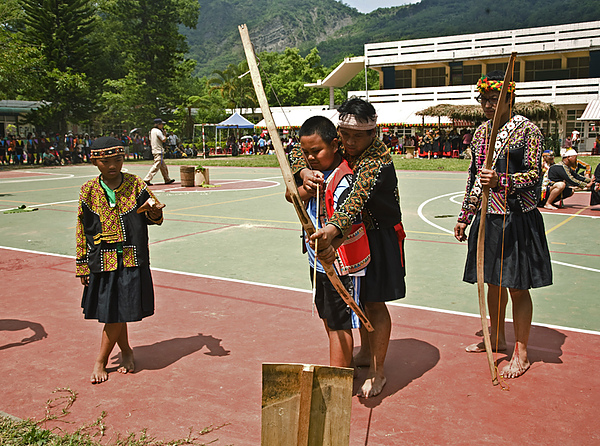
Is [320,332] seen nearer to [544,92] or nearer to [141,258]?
[141,258]

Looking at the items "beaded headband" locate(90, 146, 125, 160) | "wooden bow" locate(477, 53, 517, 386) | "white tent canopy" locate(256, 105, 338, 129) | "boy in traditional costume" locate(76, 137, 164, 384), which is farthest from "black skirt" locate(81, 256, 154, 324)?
"white tent canopy" locate(256, 105, 338, 129)

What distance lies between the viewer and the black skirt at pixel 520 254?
13.7 feet

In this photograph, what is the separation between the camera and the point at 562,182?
43.4 ft

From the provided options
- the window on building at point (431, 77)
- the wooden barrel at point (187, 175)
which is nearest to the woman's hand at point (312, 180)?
the wooden barrel at point (187, 175)

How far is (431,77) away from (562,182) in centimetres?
4907

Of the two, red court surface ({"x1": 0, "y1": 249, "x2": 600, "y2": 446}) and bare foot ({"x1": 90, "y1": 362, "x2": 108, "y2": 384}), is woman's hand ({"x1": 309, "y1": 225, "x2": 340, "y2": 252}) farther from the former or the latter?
bare foot ({"x1": 90, "y1": 362, "x2": 108, "y2": 384})

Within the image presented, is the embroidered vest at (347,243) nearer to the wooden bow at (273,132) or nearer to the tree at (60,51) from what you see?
the wooden bow at (273,132)

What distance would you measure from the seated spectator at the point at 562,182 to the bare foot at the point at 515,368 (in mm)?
9932

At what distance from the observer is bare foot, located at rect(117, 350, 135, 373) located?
4.38 m

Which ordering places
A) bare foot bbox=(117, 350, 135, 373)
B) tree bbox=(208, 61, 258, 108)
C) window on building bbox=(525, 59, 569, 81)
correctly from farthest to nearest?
tree bbox=(208, 61, 258, 108) → window on building bbox=(525, 59, 569, 81) → bare foot bbox=(117, 350, 135, 373)

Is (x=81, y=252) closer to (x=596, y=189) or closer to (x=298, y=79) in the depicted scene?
(x=596, y=189)

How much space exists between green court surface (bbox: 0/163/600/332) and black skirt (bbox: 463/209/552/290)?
133cm

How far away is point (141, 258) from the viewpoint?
4316mm

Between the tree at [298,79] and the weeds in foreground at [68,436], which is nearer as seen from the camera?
the weeds in foreground at [68,436]
